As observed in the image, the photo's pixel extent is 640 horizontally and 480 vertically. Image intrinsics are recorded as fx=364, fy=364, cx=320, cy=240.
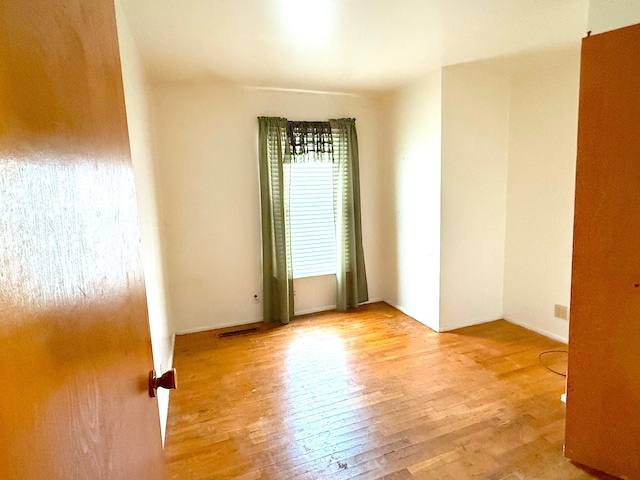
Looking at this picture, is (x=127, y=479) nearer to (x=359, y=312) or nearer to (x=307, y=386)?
(x=307, y=386)

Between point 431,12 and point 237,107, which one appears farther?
point 237,107

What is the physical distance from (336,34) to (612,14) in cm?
141

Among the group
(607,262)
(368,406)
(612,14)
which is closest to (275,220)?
(368,406)

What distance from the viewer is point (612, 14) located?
173 centimetres

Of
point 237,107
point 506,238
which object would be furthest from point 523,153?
point 237,107

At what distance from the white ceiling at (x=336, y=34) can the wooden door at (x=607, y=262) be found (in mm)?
791

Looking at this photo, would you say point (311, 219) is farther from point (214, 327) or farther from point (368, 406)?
point (368, 406)

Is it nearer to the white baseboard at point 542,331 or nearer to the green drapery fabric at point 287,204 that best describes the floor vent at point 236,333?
the green drapery fabric at point 287,204

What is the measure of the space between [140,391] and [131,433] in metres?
0.12

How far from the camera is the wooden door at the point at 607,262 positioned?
144cm

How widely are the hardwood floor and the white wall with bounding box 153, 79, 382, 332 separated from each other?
0.42m

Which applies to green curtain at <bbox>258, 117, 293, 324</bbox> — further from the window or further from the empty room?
the window

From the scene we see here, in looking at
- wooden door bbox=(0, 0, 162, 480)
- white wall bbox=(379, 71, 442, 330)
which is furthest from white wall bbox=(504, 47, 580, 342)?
wooden door bbox=(0, 0, 162, 480)

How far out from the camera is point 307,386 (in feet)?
8.41
